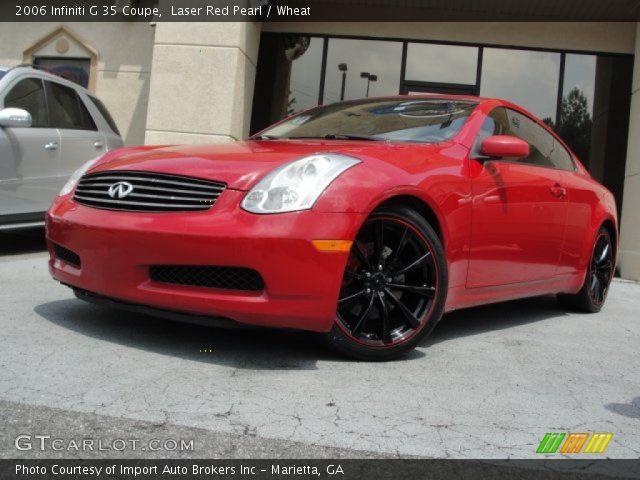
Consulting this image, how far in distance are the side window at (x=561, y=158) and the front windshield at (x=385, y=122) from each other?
0.96 m

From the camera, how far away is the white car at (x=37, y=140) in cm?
592

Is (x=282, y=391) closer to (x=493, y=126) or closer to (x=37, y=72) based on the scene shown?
(x=493, y=126)

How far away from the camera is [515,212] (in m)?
4.07

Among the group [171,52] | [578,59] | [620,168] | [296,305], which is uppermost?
[578,59]

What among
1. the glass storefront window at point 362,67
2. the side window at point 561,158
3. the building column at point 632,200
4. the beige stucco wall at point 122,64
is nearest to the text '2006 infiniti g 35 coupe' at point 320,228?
the side window at point 561,158

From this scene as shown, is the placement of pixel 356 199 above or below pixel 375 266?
above

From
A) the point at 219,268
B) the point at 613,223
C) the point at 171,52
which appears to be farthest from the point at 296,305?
the point at 171,52

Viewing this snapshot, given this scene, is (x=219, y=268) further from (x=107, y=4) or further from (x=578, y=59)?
(x=107, y=4)

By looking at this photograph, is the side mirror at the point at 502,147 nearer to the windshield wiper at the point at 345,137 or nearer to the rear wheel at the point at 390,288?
the windshield wiper at the point at 345,137

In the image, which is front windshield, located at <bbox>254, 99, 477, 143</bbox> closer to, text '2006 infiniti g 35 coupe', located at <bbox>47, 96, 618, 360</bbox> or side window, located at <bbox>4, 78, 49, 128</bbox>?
text '2006 infiniti g 35 coupe', located at <bbox>47, 96, 618, 360</bbox>

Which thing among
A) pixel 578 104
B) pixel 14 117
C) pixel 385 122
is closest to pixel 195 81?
pixel 14 117

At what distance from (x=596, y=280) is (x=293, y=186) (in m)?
3.35

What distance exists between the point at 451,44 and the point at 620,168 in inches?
127

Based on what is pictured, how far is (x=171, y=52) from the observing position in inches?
387
